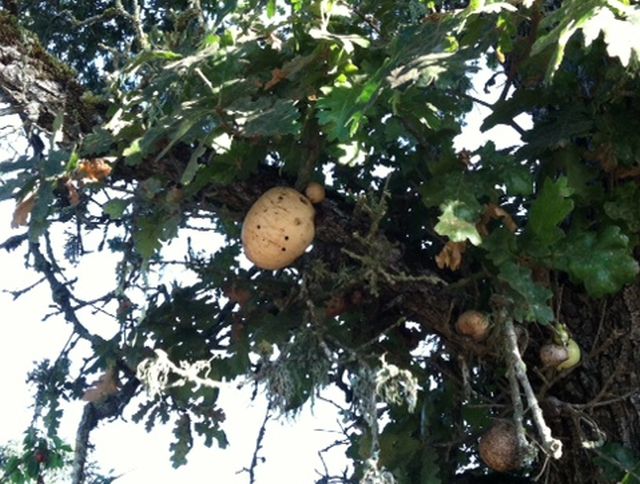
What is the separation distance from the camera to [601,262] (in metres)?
2.25

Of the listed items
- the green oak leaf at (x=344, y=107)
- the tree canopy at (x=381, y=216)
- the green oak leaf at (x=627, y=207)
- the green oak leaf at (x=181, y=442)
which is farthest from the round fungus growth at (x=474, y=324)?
the green oak leaf at (x=181, y=442)

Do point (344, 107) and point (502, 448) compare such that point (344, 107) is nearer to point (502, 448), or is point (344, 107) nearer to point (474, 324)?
point (474, 324)

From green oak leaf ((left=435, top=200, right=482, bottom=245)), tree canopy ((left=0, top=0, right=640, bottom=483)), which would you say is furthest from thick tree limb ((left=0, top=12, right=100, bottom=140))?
green oak leaf ((left=435, top=200, right=482, bottom=245))

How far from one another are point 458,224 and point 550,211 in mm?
190

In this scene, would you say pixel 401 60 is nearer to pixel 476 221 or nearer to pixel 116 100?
pixel 476 221

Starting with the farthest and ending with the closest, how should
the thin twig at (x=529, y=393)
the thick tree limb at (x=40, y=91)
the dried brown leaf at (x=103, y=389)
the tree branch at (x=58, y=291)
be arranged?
the tree branch at (x=58, y=291)
the dried brown leaf at (x=103, y=389)
the thick tree limb at (x=40, y=91)
the thin twig at (x=529, y=393)

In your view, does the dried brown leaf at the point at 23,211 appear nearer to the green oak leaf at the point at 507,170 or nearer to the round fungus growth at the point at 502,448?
the green oak leaf at the point at 507,170

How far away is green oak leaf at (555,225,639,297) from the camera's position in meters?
2.25

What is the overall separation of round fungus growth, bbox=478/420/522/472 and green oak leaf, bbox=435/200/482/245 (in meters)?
0.44

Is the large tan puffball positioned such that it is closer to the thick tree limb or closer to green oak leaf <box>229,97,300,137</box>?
green oak leaf <box>229,97,300,137</box>

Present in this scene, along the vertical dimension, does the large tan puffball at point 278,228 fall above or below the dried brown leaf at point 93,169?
below

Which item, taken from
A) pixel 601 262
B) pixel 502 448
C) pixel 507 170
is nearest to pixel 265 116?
pixel 507 170

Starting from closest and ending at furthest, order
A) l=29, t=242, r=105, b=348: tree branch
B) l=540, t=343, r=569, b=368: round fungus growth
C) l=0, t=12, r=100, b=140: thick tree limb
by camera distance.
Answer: l=540, t=343, r=569, b=368: round fungus growth
l=0, t=12, r=100, b=140: thick tree limb
l=29, t=242, r=105, b=348: tree branch

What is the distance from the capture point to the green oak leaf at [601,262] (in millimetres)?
2246
